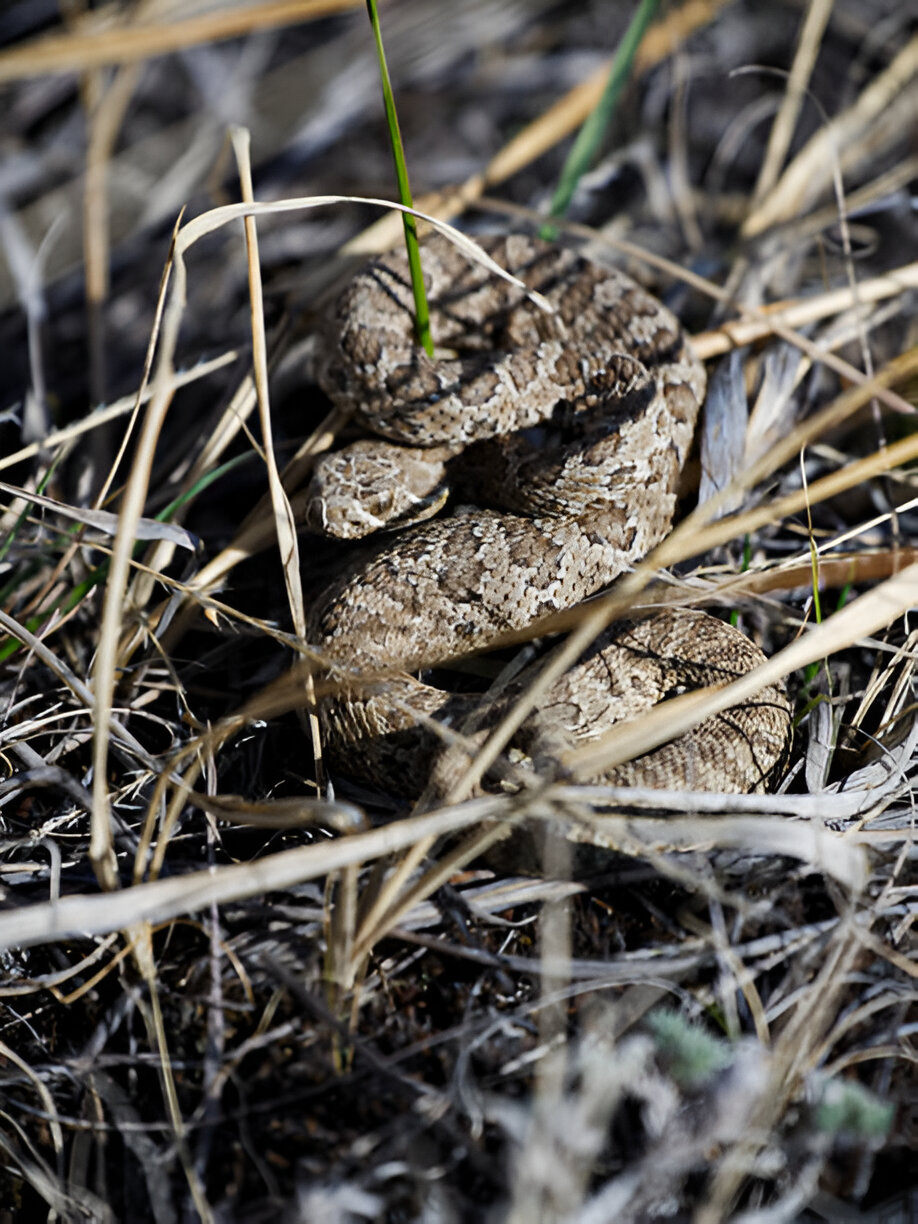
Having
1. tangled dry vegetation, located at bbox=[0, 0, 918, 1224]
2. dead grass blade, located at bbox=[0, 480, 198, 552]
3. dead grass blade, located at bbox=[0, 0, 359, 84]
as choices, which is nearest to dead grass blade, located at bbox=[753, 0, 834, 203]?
tangled dry vegetation, located at bbox=[0, 0, 918, 1224]

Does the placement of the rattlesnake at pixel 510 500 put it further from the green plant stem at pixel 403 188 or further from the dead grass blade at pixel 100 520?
the dead grass blade at pixel 100 520

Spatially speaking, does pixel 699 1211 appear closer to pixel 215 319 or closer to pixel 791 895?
pixel 791 895

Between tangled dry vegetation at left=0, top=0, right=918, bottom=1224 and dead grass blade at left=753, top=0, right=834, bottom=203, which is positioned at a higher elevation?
dead grass blade at left=753, top=0, right=834, bottom=203

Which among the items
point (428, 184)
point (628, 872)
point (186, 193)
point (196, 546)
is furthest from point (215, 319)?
point (628, 872)

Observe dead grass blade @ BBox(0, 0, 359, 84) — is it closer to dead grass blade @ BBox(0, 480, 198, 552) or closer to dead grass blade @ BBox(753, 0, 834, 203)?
dead grass blade @ BBox(753, 0, 834, 203)

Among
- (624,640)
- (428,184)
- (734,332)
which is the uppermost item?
(428,184)
